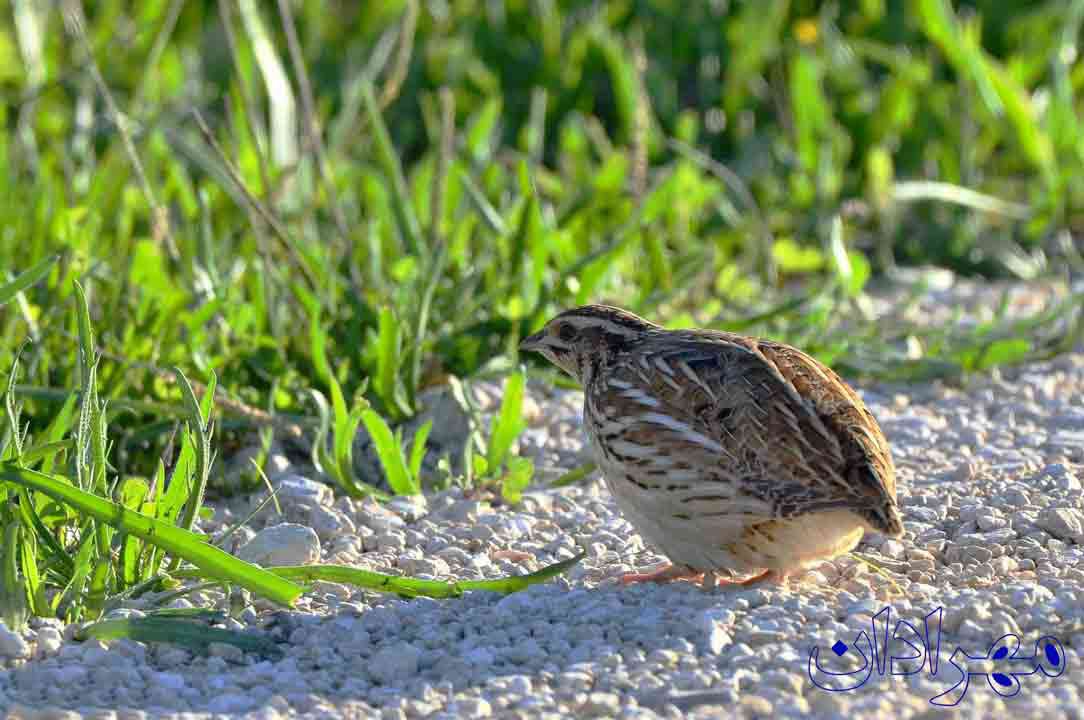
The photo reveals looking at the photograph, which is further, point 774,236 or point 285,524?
point 774,236

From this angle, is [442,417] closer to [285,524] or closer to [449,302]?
[449,302]

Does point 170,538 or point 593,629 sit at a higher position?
point 170,538

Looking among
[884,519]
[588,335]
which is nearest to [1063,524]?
[884,519]

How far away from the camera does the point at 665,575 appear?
14.5ft

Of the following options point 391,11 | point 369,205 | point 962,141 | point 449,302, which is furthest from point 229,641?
point 391,11

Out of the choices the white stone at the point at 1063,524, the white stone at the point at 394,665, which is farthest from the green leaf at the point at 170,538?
the white stone at the point at 1063,524

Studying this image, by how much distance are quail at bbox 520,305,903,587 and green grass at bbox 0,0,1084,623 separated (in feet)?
2.44

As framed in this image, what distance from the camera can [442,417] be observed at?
5656mm

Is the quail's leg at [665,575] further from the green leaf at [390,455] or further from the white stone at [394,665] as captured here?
the green leaf at [390,455]

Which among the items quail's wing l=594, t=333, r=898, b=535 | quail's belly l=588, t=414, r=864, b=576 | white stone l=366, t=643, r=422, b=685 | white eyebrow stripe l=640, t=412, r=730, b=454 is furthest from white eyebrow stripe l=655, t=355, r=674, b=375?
white stone l=366, t=643, r=422, b=685

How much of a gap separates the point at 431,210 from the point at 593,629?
2830 millimetres

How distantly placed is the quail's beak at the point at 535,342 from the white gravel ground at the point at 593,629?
18.6 inches

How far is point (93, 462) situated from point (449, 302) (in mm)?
2205

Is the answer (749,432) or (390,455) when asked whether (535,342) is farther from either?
(749,432)
